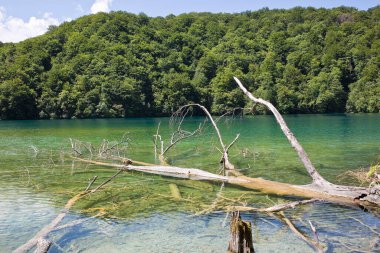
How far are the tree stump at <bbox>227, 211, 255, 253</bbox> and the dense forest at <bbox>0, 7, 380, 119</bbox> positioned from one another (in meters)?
86.3

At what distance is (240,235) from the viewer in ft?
22.6

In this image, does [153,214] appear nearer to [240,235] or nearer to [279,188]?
[279,188]

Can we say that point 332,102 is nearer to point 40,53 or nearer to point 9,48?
point 40,53

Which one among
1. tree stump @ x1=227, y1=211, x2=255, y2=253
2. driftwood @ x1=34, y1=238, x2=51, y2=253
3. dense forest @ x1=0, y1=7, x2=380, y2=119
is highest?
dense forest @ x1=0, y1=7, x2=380, y2=119

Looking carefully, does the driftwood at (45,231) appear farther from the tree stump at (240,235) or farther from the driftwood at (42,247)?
the tree stump at (240,235)

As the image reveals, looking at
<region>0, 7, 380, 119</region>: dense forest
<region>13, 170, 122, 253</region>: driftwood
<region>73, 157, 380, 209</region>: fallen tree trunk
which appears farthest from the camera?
<region>0, 7, 380, 119</region>: dense forest

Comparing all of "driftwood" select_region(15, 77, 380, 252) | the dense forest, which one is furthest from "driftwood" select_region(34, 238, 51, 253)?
the dense forest

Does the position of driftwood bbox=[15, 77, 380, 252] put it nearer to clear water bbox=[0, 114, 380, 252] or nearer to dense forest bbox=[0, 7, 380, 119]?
clear water bbox=[0, 114, 380, 252]

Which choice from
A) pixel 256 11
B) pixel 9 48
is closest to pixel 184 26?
pixel 256 11

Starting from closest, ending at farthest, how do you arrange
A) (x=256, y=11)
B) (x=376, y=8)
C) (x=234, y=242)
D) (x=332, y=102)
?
(x=234, y=242) < (x=332, y=102) < (x=376, y=8) < (x=256, y=11)

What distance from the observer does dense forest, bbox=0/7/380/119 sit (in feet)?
319

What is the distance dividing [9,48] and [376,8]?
11082 cm

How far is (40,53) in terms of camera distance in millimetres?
109062

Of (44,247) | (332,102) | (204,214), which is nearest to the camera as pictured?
(44,247)
